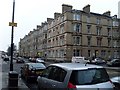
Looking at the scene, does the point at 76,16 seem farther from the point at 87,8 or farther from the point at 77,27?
the point at 87,8

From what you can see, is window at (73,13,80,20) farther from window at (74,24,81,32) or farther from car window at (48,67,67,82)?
car window at (48,67,67,82)

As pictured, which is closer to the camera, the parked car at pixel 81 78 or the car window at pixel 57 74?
the parked car at pixel 81 78

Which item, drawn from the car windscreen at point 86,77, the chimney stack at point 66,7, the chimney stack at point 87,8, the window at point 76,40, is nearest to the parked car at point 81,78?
the car windscreen at point 86,77

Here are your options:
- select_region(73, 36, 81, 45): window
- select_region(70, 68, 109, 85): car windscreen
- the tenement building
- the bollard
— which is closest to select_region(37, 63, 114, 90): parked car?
select_region(70, 68, 109, 85): car windscreen

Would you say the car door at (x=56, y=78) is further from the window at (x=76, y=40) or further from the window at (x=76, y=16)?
the window at (x=76, y=16)

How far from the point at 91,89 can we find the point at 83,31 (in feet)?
189

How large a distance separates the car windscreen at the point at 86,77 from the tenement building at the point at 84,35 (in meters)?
52.5

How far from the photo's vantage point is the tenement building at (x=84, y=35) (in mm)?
61344

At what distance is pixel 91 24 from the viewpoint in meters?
65.6

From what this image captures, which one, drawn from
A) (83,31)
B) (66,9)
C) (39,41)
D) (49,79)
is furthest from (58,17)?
(49,79)

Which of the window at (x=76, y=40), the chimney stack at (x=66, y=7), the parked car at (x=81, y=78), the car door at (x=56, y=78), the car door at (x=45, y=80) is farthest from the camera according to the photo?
the chimney stack at (x=66, y=7)

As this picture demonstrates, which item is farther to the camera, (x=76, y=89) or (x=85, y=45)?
(x=85, y=45)

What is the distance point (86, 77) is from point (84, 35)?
2256 inches

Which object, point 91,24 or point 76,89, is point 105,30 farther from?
point 76,89
